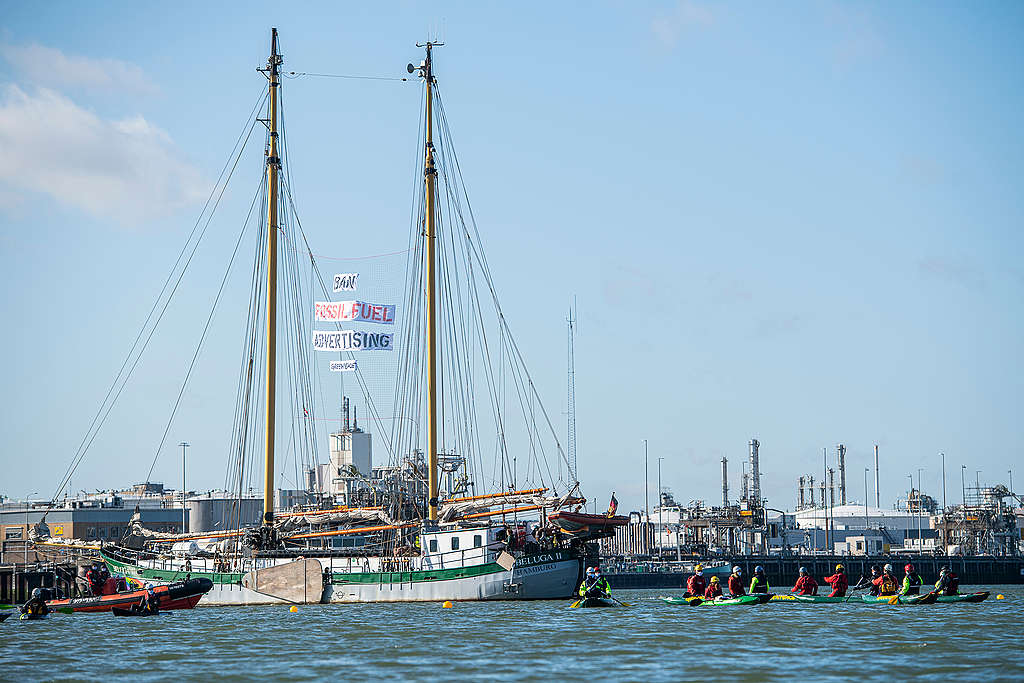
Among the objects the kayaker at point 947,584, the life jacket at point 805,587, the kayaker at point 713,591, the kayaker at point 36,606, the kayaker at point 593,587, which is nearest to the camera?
the kayaker at point 36,606

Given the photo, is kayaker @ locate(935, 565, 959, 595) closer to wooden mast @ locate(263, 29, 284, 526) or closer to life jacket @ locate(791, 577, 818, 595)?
life jacket @ locate(791, 577, 818, 595)

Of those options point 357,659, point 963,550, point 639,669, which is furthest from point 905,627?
point 963,550

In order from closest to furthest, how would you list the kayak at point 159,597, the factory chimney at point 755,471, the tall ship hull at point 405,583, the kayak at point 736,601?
1. the kayak at point 159,597
2. the kayak at point 736,601
3. the tall ship hull at point 405,583
4. the factory chimney at point 755,471

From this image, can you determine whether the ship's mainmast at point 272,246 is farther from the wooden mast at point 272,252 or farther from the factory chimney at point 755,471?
the factory chimney at point 755,471

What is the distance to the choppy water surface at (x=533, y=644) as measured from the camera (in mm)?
41875

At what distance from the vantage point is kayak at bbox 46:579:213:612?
220 ft

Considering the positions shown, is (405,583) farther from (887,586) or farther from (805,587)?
(887,586)

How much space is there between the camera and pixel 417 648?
48.8m

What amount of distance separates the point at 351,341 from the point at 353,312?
1.86 metres

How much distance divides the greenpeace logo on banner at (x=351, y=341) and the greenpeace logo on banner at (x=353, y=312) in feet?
2.80

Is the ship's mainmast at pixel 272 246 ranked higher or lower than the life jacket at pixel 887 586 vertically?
higher

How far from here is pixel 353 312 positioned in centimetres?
8394

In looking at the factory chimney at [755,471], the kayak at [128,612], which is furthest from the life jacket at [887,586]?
the factory chimney at [755,471]

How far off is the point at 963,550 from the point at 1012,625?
104986 mm
